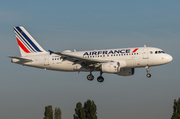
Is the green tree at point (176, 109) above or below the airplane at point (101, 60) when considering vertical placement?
below

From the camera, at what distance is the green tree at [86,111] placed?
97.1 metres

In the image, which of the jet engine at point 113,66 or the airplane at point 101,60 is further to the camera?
the airplane at point 101,60

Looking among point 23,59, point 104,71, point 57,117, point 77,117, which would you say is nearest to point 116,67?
point 104,71

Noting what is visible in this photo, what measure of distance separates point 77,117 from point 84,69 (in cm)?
4186

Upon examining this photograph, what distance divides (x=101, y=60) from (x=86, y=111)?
4403cm

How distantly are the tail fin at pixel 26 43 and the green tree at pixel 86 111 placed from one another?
37.3m

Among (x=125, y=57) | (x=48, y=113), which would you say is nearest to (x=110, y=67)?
(x=125, y=57)

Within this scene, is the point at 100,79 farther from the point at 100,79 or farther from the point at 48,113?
the point at 48,113

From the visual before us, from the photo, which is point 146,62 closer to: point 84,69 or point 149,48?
point 149,48

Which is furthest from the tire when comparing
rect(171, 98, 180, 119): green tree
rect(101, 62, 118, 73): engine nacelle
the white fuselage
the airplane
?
rect(171, 98, 180, 119): green tree

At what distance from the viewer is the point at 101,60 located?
188ft

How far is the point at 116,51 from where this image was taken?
188ft

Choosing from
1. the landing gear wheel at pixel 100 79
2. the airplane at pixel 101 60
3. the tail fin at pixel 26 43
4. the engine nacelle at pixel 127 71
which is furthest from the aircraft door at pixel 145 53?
the tail fin at pixel 26 43

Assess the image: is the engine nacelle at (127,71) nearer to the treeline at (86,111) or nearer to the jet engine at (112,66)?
the jet engine at (112,66)
